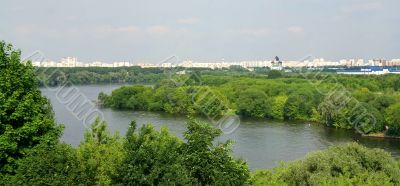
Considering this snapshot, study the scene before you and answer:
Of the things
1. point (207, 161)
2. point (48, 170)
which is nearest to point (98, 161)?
point (48, 170)

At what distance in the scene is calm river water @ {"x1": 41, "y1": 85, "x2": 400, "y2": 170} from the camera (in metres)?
12.5

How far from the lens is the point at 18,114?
4.12 m

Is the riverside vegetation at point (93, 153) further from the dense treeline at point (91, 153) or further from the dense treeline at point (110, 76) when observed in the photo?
the dense treeline at point (110, 76)

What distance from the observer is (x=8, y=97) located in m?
4.18

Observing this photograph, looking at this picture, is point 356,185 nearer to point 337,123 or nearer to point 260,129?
point 260,129

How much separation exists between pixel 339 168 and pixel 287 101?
15.0 m

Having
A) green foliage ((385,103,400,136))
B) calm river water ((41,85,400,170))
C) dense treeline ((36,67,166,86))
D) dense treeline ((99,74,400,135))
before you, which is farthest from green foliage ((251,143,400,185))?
dense treeline ((36,67,166,86))

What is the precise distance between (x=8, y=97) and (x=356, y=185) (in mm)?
4195

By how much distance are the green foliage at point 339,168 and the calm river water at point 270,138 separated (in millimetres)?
3913

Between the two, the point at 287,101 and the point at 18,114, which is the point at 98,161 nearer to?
the point at 18,114

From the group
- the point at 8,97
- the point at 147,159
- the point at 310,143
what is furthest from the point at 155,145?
the point at 310,143

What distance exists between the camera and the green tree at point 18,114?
407cm

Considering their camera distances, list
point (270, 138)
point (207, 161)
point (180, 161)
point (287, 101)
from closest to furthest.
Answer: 1. point (180, 161)
2. point (207, 161)
3. point (270, 138)
4. point (287, 101)

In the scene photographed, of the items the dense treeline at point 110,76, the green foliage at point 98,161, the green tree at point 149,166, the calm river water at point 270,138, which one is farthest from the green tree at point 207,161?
the dense treeline at point 110,76
